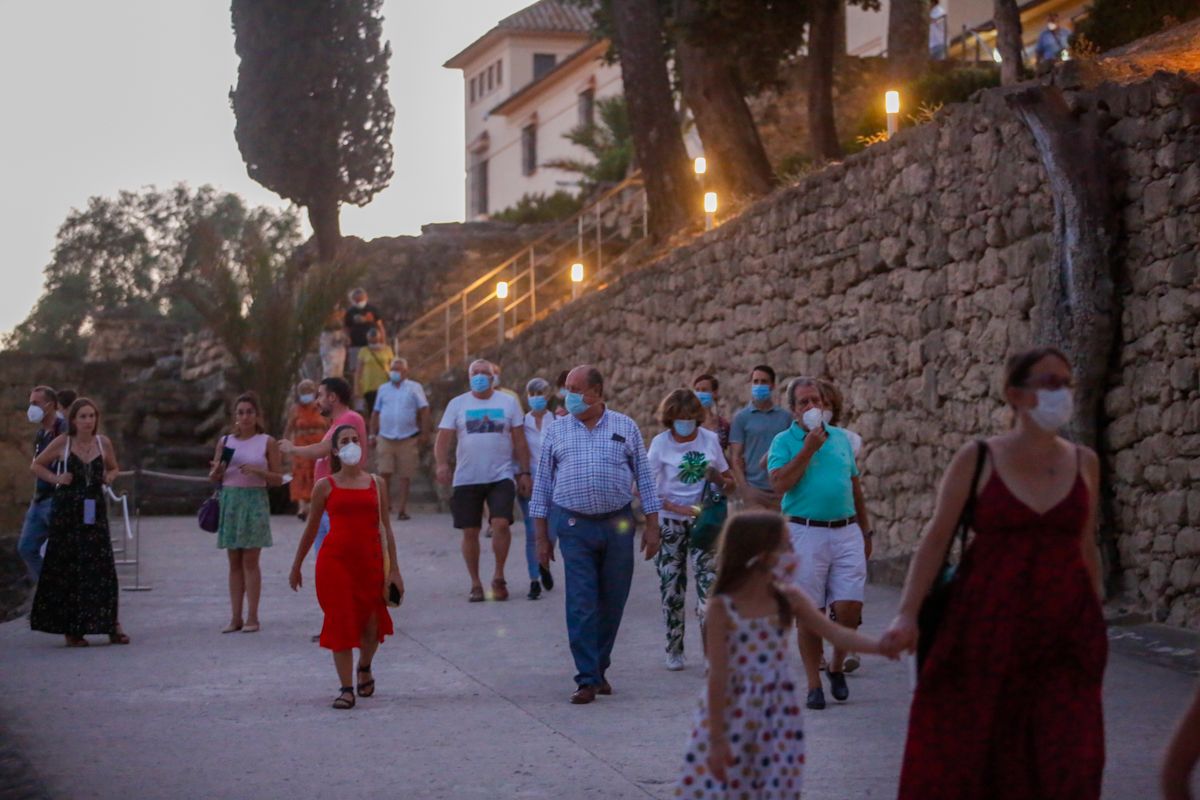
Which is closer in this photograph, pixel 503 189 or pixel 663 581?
pixel 663 581

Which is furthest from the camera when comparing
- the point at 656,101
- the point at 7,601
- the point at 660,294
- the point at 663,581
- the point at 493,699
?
the point at 656,101

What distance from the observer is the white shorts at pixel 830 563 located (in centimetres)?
914

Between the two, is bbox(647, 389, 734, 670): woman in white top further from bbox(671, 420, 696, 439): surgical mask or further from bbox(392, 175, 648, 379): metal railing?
bbox(392, 175, 648, 379): metal railing

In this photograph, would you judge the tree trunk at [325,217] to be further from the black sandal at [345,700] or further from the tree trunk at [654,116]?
the black sandal at [345,700]

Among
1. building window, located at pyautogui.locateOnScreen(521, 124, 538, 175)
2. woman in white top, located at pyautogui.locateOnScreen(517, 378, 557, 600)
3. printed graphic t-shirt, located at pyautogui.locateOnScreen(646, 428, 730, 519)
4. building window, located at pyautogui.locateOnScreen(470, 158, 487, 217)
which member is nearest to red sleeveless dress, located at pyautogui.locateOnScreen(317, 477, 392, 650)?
printed graphic t-shirt, located at pyautogui.locateOnScreen(646, 428, 730, 519)

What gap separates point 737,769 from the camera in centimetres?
545

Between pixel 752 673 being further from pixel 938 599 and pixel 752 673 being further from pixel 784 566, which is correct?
pixel 938 599

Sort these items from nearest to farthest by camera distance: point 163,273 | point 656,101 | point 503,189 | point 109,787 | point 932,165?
point 109,787 < point 932,165 < point 656,101 < point 503,189 < point 163,273

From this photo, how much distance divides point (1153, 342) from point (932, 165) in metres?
3.13

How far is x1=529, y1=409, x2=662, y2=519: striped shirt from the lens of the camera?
387 inches

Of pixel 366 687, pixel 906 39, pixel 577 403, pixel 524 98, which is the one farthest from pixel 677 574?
pixel 524 98

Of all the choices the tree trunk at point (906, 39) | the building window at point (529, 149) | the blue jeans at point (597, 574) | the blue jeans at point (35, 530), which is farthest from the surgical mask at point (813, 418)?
the building window at point (529, 149)

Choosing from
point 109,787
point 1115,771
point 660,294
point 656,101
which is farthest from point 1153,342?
point 656,101

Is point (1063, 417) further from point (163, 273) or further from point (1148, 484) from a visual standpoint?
point (163, 273)
